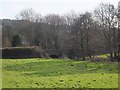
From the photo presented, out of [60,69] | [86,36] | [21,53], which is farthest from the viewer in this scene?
[86,36]

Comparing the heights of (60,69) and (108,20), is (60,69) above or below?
below

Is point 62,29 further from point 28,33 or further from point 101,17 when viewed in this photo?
point 101,17

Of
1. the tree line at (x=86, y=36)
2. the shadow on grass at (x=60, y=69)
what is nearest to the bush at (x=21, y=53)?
the tree line at (x=86, y=36)

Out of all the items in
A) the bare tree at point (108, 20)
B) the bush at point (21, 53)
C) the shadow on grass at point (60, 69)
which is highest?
the bare tree at point (108, 20)

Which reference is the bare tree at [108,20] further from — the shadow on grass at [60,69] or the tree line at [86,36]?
the shadow on grass at [60,69]

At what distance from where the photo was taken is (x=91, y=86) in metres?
13.0

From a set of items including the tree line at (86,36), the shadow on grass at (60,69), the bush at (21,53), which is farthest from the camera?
the tree line at (86,36)

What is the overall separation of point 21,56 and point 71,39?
13.1 metres

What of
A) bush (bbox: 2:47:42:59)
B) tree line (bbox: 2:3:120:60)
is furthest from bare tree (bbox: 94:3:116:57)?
bush (bbox: 2:47:42:59)

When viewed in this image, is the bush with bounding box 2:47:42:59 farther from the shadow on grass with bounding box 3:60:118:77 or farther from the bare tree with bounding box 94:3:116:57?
the shadow on grass with bounding box 3:60:118:77

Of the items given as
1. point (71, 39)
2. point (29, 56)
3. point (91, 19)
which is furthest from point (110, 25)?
point (29, 56)

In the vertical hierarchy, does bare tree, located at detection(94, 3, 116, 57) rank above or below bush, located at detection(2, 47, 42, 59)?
above

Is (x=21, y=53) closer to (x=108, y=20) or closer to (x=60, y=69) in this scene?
(x=108, y=20)

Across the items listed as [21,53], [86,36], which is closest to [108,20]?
[86,36]
